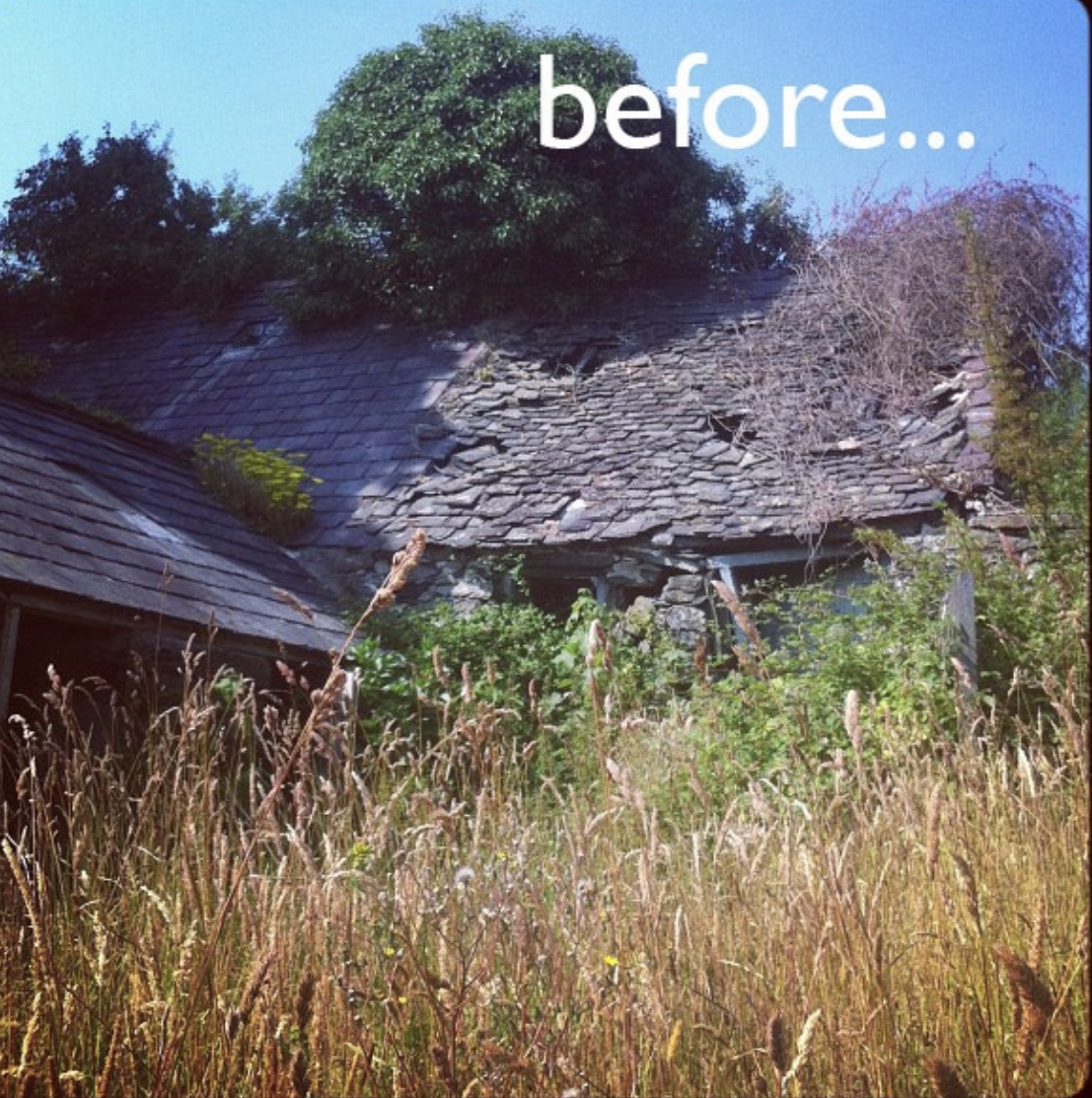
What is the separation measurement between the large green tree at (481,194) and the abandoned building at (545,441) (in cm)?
39

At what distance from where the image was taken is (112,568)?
19.4 ft

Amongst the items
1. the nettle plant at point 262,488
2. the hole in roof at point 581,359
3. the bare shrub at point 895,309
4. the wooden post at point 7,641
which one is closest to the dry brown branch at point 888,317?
the bare shrub at point 895,309

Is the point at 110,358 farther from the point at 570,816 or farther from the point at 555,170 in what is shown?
the point at 570,816

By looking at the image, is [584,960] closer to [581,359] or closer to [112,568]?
[112,568]

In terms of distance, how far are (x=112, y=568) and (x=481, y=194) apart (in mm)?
3813

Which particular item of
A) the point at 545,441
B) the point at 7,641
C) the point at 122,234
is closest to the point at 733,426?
the point at 545,441

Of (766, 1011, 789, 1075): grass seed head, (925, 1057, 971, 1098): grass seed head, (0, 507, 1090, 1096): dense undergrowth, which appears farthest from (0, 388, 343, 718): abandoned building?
(925, 1057, 971, 1098): grass seed head

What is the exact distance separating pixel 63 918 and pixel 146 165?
17.6 feet

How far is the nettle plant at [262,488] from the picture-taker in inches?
349

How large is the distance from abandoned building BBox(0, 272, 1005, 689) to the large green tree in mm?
393

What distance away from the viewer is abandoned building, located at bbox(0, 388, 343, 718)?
541 centimetres

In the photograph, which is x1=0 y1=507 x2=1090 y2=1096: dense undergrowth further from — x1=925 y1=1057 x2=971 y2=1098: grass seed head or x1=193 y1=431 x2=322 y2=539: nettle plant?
x1=193 y1=431 x2=322 y2=539: nettle plant

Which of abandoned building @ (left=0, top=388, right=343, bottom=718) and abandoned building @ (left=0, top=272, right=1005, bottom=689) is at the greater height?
abandoned building @ (left=0, top=272, right=1005, bottom=689)

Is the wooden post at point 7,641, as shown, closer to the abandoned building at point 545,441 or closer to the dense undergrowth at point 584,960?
the abandoned building at point 545,441
